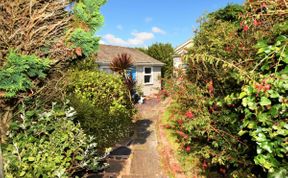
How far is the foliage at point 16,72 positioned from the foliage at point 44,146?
16.8 inches

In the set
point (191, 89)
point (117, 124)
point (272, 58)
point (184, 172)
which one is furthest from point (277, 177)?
point (117, 124)

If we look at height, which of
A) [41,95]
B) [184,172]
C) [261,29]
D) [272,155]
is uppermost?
[261,29]

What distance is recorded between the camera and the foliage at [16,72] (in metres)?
3.28

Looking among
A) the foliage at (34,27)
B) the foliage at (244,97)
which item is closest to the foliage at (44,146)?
the foliage at (34,27)

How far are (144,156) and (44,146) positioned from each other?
4195 millimetres

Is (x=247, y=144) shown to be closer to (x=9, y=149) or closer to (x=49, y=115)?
(x=49, y=115)

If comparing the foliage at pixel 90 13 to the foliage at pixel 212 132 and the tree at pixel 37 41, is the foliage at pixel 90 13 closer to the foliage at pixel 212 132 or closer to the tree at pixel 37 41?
the tree at pixel 37 41

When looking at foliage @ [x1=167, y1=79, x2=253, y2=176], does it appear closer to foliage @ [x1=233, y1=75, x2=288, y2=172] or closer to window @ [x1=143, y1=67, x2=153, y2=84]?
foliage @ [x1=233, y1=75, x2=288, y2=172]

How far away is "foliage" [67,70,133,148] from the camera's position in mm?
7875

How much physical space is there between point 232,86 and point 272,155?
125 inches

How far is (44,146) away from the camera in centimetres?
366

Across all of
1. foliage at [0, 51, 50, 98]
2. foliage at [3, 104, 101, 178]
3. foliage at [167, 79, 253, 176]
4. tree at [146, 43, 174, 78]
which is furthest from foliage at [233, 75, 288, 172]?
tree at [146, 43, 174, 78]

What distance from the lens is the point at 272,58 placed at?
8.57 feet

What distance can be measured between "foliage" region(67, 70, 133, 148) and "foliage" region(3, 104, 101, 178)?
11.6ft
